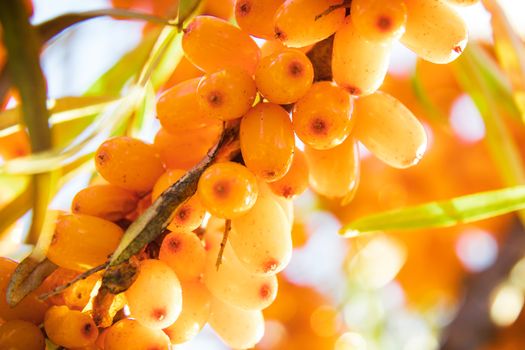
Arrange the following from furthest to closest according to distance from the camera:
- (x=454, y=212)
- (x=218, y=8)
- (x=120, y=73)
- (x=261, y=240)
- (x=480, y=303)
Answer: (x=480, y=303) < (x=218, y=8) < (x=120, y=73) < (x=454, y=212) < (x=261, y=240)

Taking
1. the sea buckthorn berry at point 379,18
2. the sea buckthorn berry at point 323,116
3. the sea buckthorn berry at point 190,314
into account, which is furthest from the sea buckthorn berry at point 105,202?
the sea buckthorn berry at point 379,18

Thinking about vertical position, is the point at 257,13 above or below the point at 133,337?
above

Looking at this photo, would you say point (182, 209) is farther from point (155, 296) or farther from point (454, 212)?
point (454, 212)

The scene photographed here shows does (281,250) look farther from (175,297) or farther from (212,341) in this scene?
(212,341)

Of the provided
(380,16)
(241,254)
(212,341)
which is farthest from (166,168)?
(212,341)

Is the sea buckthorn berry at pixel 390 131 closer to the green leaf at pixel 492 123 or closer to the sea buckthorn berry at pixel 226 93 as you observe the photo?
the sea buckthorn berry at pixel 226 93

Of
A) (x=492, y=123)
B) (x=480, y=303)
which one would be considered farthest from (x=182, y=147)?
(x=480, y=303)
